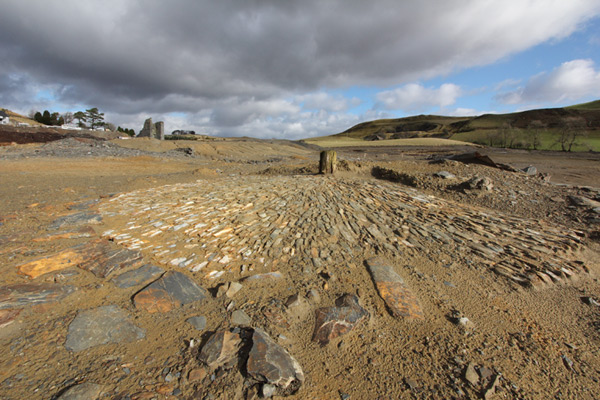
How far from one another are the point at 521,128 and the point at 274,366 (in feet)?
295

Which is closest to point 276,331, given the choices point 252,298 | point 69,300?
point 252,298

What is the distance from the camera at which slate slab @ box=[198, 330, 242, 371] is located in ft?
6.54

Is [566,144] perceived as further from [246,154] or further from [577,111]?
[246,154]

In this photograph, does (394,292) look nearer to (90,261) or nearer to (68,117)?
(90,261)

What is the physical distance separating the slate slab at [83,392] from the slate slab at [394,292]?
250cm

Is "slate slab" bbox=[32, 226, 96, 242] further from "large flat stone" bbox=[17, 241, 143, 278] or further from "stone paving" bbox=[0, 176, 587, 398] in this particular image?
"large flat stone" bbox=[17, 241, 143, 278]

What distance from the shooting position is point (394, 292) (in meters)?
2.97

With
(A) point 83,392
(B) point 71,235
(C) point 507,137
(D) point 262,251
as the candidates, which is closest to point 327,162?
(D) point 262,251

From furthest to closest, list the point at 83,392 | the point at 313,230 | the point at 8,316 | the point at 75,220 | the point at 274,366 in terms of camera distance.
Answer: the point at 75,220 → the point at 313,230 → the point at 8,316 → the point at 274,366 → the point at 83,392

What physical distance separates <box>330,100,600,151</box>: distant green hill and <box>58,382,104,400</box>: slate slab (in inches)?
2224

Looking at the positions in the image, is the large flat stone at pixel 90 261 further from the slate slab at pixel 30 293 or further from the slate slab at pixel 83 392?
the slate slab at pixel 83 392

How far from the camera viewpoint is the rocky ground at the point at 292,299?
6.35 ft

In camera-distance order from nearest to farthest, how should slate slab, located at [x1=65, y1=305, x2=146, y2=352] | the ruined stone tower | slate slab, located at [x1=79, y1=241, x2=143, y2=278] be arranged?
1. slate slab, located at [x1=65, y1=305, x2=146, y2=352]
2. slate slab, located at [x1=79, y1=241, x2=143, y2=278]
3. the ruined stone tower

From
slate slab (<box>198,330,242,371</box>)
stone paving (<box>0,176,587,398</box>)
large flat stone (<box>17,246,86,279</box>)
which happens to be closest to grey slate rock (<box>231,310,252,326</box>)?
stone paving (<box>0,176,587,398</box>)
